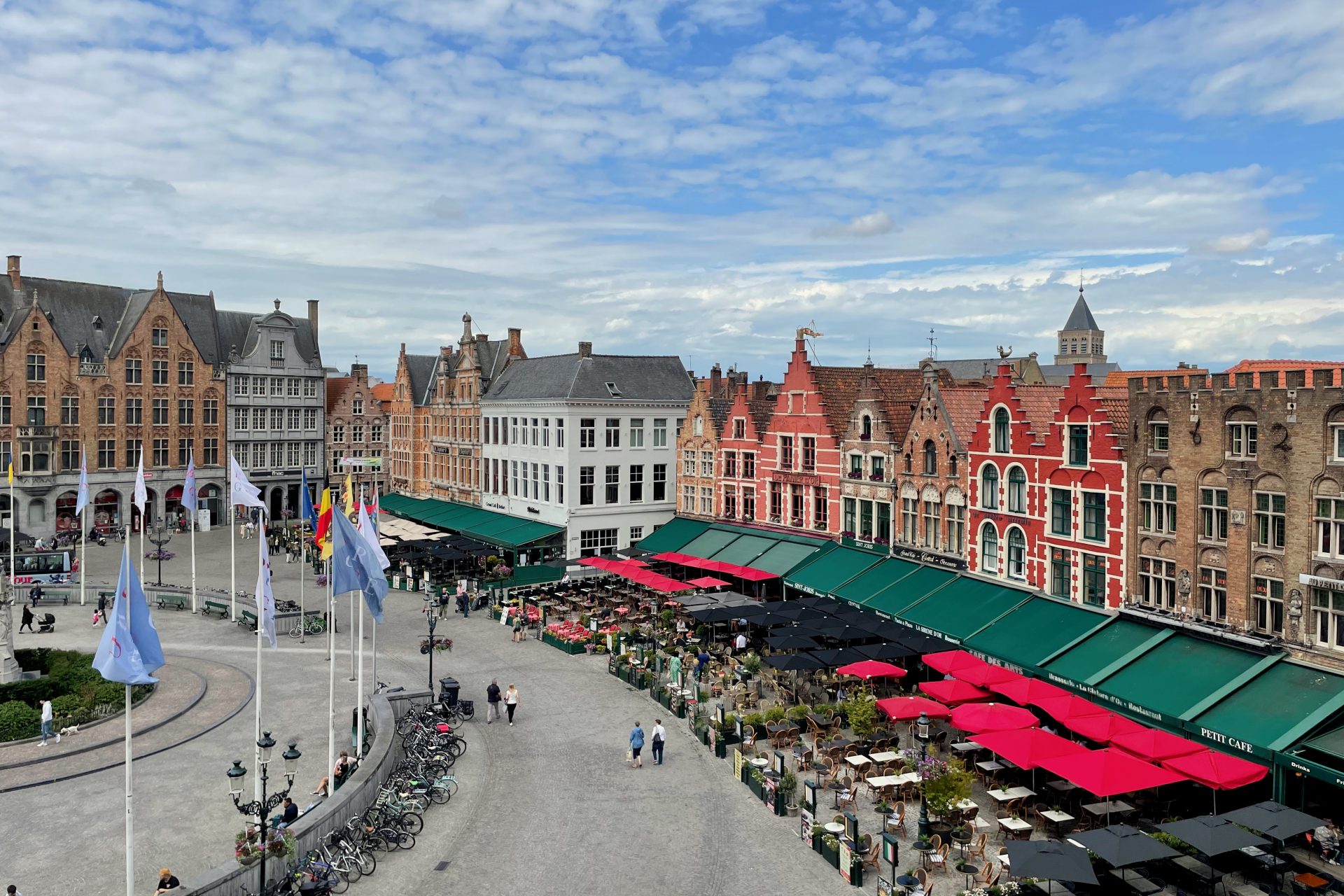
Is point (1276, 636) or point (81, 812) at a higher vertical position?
point (1276, 636)

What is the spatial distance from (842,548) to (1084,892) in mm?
24437

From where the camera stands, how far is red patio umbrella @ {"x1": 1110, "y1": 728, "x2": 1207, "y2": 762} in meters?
21.7

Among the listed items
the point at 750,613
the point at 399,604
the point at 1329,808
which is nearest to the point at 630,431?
the point at 399,604

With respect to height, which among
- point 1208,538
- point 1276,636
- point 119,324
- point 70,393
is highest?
point 119,324

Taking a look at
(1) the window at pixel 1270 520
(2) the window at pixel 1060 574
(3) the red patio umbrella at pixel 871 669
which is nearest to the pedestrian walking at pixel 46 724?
(3) the red patio umbrella at pixel 871 669

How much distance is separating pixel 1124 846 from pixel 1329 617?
10.5 m

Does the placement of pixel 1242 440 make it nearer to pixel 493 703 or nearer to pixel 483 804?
pixel 483 804

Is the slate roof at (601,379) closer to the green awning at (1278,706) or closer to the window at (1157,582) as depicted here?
the window at (1157,582)

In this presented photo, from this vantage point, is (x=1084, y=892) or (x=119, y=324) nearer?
(x=1084, y=892)

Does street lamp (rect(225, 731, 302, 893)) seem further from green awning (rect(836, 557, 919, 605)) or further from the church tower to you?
the church tower

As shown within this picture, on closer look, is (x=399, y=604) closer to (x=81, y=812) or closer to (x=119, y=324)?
(x=81, y=812)

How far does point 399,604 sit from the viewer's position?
1928 inches

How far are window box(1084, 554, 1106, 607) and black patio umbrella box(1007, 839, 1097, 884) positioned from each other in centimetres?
1396

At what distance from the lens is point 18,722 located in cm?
2664
